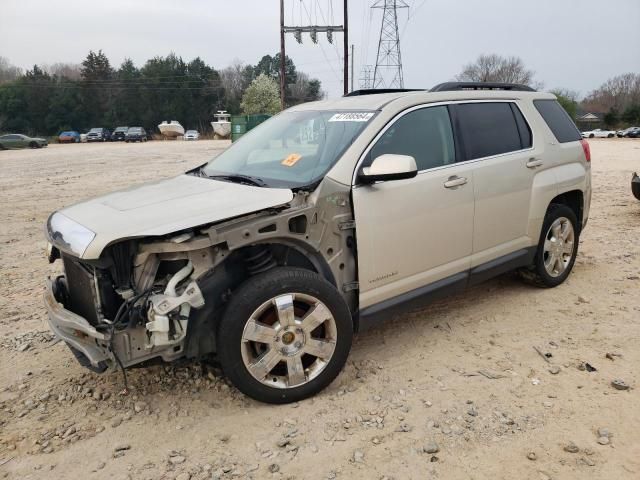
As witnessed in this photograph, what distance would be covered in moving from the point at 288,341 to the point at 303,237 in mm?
625

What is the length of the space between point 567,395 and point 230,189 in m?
2.44

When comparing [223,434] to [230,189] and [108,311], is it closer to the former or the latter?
[108,311]

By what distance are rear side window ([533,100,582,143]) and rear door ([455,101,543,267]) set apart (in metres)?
0.38

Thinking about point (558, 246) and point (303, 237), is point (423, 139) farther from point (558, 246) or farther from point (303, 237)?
point (558, 246)

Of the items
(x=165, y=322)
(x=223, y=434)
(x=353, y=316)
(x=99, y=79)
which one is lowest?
(x=223, y=434)

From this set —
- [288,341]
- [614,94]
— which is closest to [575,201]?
[288,341]

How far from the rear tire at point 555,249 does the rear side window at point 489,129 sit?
0.79 metres

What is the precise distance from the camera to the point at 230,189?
328cm

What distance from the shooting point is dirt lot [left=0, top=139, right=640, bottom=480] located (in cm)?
262

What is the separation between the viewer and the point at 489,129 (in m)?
4.22

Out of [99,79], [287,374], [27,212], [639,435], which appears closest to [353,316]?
[287,374]

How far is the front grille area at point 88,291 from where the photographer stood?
2811mm

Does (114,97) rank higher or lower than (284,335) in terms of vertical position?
higher

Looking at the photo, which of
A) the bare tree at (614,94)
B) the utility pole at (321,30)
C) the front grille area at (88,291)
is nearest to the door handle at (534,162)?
the front grille area at (88,291)
